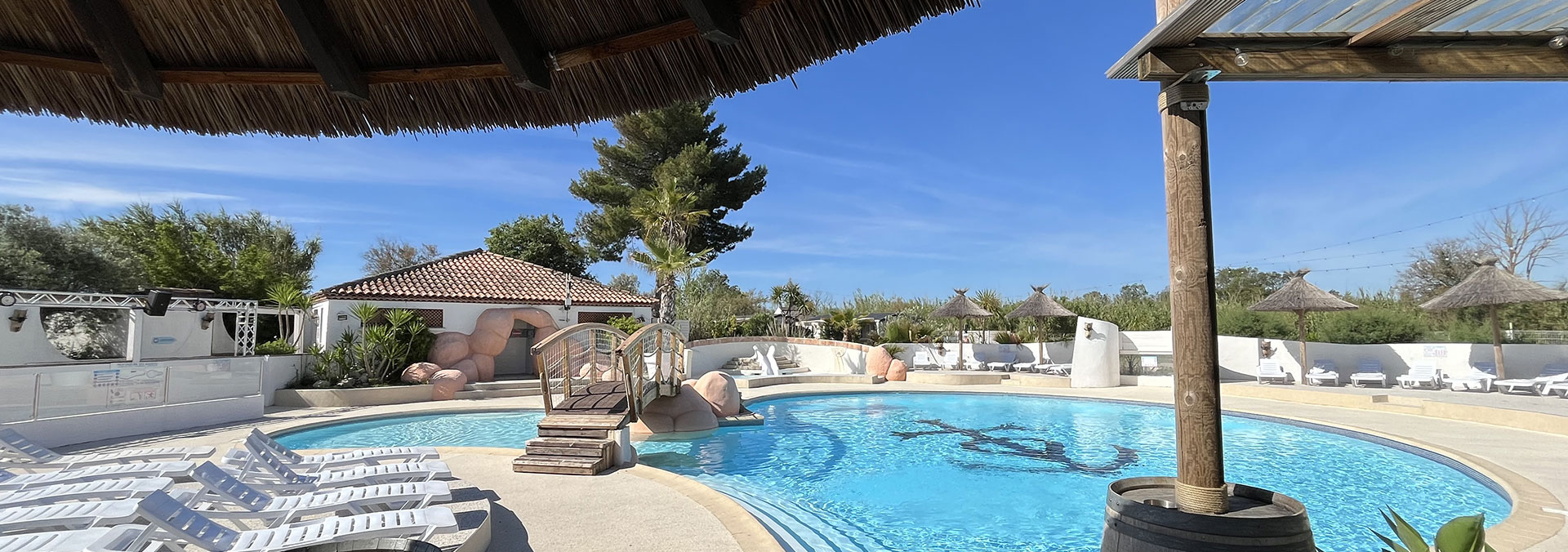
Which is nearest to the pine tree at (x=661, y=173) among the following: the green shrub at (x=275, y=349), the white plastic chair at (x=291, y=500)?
the green shrub at (x=275, y=349)

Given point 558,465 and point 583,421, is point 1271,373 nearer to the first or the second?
point 583,421

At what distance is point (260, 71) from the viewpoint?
8.66 ft

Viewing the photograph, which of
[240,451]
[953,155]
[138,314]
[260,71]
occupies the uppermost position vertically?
[953,155]

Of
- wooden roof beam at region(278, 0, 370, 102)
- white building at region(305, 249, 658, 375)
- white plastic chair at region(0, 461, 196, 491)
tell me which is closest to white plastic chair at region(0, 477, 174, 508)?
white plastic chair at region(0, 461, 196, 491)

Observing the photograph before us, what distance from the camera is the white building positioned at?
16.8 m

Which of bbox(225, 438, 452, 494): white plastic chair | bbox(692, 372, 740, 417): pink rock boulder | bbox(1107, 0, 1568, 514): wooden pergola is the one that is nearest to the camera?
→ bbox(1107, 0, 1568, 514): wooden pergola

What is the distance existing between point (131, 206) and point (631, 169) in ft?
57.9

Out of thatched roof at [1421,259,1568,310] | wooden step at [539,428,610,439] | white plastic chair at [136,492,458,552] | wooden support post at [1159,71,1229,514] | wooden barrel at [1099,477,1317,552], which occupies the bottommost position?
wooden step at [539,428,610,439]

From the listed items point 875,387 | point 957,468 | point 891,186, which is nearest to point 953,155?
point 891,186

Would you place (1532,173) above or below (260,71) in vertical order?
above

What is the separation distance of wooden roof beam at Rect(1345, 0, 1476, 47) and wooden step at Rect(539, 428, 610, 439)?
24.3 feet

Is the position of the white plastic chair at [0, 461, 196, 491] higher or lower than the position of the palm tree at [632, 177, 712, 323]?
lower

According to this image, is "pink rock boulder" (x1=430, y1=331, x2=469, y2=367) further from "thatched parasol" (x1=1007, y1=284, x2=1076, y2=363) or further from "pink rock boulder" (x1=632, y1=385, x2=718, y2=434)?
"thatched parasol" (x1=1007, y1=284, x2=1076, y2=363)

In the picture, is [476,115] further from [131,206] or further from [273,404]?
[131,206]
